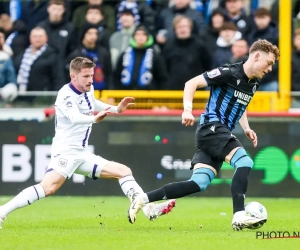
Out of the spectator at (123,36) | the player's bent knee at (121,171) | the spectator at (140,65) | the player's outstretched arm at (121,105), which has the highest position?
the spectator at (123,36)

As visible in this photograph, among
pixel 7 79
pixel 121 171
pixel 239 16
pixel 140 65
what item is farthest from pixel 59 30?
A: pixel 121 171

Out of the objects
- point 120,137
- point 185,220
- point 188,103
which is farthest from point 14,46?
point 188,103

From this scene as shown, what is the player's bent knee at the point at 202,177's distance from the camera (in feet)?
26.5

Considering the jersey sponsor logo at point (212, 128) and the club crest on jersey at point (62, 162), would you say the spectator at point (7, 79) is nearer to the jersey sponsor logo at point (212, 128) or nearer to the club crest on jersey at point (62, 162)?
the club crest on jersey at point (62, 162)

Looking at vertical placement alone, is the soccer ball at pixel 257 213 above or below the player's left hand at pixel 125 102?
below

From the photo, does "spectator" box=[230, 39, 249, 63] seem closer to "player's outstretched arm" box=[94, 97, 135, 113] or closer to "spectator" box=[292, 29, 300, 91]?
"spectator" box=[292, 29, 300, 91]

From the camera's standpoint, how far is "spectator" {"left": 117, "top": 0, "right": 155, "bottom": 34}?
13544 millimetres

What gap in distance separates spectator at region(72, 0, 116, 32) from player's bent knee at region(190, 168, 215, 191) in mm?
5879

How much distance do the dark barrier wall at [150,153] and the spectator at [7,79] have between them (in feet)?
1.34

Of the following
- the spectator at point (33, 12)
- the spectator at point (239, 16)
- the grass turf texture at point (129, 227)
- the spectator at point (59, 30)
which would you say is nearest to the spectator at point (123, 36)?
the spectator at point (59, 30)

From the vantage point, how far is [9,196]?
1257cm

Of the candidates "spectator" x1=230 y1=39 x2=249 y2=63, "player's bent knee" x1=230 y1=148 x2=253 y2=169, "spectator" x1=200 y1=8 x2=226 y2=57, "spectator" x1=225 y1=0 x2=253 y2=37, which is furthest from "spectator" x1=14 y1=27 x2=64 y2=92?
"player's bent knee" x1=230 y1=148 x2=253 y2=169

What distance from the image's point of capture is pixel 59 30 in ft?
44.0

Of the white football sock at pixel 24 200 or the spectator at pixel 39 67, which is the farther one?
the spectator at pixel 39 67
